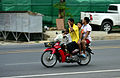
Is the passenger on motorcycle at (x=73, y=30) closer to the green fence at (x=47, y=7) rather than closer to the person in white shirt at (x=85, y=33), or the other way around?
the person in white shirt at (x=85, y=33)

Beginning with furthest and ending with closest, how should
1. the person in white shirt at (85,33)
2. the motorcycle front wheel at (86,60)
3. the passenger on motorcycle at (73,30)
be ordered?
1. the motorcycle front wheel at (86,60)
2. the person in white shirt at (85,33)
3. the passenger on motorcycle at (73,30)

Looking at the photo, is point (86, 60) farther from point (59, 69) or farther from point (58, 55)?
point (59, 69)

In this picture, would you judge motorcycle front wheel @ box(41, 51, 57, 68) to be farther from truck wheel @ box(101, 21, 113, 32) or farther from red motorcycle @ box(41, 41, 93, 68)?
truck wheel @ box(101, 21, 113, 32)

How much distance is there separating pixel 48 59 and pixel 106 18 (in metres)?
15.4

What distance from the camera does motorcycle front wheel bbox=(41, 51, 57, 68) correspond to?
11.1 m

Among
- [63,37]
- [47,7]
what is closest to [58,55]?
[63,37]

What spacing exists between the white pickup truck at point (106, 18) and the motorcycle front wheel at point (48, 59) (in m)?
14.2

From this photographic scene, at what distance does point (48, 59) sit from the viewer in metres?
11.2

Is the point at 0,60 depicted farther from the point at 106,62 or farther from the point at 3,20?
the point at 3,20

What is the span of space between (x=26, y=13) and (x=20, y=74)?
12.0 m

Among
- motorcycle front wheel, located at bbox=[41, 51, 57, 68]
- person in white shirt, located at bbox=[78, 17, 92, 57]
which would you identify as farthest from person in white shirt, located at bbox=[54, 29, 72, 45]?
person in white shirt, located at bbox=[78, 17, 92, 57]

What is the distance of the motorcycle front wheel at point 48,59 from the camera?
11.1 m

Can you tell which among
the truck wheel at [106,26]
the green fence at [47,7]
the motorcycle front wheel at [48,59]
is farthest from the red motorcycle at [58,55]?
the green fence at [47,7]

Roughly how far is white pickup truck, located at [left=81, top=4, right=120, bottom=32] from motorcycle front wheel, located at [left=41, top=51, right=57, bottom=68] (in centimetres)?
1422
